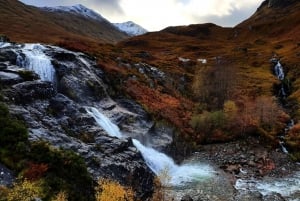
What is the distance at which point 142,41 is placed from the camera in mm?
176250

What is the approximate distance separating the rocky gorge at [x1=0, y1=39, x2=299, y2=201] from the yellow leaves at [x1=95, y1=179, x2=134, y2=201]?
2.61 m

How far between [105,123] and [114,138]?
7399 millimetres

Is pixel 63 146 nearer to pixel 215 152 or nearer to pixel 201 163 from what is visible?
pixel 201 163

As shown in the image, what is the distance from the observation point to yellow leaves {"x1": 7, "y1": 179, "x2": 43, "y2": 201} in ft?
99.1

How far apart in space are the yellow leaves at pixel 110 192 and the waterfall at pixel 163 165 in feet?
44.0

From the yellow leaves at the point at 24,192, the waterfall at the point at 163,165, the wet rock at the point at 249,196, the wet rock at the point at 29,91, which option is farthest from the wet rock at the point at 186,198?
the wet rock at the point at 29,91

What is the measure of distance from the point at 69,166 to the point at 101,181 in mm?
3762

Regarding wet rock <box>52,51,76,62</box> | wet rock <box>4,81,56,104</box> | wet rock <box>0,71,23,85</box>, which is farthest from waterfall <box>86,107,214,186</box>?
wet rock <box>52,51,76,62</box>

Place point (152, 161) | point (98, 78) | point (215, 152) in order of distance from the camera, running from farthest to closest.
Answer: point (98, 78)
point (215, 152)
point (152, 161)

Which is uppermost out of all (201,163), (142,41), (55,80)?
(142,41)

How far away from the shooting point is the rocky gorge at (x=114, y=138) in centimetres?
4631

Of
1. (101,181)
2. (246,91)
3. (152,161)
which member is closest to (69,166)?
(101,181)

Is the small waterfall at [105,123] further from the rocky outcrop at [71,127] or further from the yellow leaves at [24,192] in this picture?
the yellow leaves at [24,192]

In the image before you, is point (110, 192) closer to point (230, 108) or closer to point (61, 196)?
point (61, 196)
